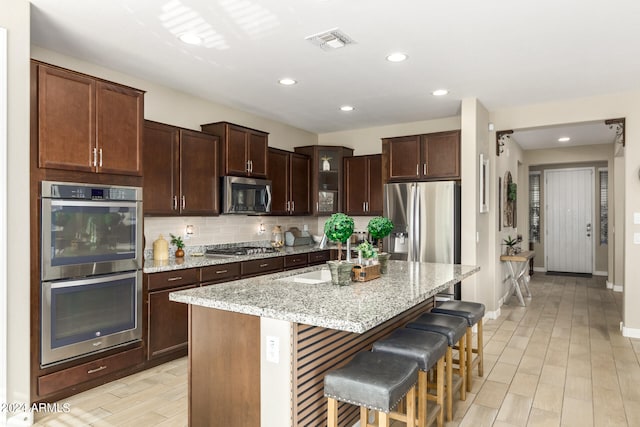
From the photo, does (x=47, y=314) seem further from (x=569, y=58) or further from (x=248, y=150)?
(x=569, y=58)

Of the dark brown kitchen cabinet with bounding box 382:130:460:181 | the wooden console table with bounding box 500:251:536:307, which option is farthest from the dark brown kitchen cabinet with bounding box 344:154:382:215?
the wooden console table with bounding box 500:251:536:307

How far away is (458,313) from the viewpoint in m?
3.10

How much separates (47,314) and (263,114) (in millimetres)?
3540

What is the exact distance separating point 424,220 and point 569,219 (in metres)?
5.75

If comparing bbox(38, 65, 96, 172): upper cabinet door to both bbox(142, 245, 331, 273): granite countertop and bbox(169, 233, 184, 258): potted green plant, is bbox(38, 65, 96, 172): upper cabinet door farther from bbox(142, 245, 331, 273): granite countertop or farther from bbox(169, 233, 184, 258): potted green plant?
bbox(169, 233, 184, 258): potted green plant

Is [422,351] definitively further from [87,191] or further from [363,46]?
[87,191]

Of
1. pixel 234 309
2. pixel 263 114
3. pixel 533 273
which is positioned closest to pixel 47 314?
pixel 234 309

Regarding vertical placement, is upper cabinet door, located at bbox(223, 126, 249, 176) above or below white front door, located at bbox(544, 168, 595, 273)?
above

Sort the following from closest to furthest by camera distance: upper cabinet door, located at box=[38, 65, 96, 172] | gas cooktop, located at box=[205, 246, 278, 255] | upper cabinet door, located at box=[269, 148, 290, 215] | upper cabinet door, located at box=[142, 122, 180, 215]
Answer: upper cabinet door, located at box=[38, 65, 96, 172] < upper cabinet door, located at box=[142, 122, 180, 215] < gas cooktop, located at box=[205, 246, 278, 255] < upper cabinet door, located at box=[269, 148, 290, 215]

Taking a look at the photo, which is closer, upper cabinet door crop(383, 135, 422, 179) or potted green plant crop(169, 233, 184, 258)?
potted green plant crop(169, 233, 184, 258)

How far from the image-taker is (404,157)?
532 cm

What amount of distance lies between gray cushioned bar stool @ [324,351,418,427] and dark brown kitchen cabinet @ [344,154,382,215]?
161 inches

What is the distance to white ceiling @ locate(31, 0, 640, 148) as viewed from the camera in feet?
8.77

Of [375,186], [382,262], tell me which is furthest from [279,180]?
[382,262]
